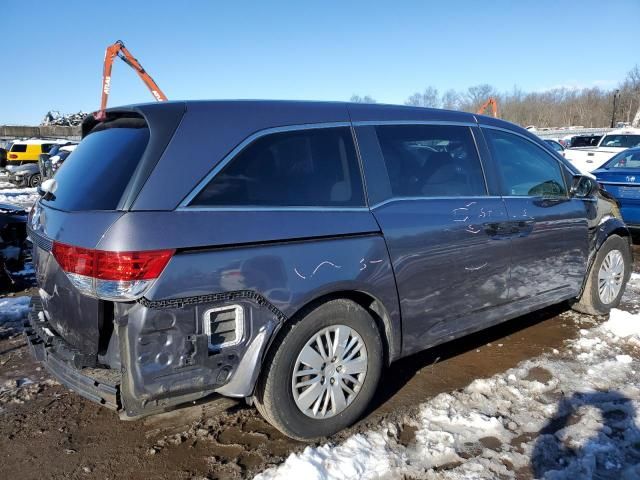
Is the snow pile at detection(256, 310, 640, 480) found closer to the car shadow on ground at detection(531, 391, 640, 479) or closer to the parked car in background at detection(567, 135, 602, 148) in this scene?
the car shadow on ground at detection(531, 391, 640, 479)

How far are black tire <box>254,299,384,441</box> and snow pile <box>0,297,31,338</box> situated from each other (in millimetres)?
2891

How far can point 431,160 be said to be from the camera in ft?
11.6

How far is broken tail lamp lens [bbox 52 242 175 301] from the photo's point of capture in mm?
2254

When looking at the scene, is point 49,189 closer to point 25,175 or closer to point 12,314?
point 12,314

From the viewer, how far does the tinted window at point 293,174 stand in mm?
2562

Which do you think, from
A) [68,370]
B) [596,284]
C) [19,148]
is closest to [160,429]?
[68,370]

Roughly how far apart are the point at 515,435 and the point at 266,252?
1848 mm

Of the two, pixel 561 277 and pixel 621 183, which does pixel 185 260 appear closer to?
pixel 561 277

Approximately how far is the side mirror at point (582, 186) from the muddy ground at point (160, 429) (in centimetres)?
146

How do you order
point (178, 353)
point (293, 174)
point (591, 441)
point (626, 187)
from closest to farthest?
1. point (178, 353)
2. point (293, 174)
3. point (591, 441)
4. point (626, 187)

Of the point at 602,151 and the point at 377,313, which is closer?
the point at 377,313

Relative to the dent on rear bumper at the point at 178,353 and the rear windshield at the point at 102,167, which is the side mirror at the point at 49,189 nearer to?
the rear windshield at the point at 102,167

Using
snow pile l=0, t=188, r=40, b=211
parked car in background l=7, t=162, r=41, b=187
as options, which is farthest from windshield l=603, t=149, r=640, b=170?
parked car in background l=7, t=162, r=41, b=187

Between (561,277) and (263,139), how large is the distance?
2979 millimetres
